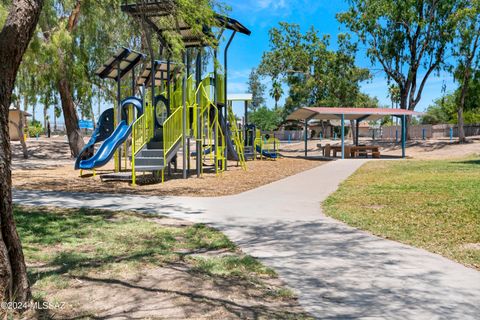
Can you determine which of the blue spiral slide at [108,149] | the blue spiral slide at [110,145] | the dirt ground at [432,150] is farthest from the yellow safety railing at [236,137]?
the dirt ground at [432,150]

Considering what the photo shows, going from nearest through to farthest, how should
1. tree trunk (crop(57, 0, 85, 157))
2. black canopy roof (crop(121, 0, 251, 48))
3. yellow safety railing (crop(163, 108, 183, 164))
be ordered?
black canopy roof (crop(121, 0, 251, 48)), yellow safety railing (crop(163, 108, 183, 164)), tree trunk (crop(57, 0, 85, 157))

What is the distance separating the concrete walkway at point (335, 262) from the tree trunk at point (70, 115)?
15307 mm

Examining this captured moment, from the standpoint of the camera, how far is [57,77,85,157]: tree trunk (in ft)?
77.9

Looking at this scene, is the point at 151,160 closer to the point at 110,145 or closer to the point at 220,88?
the point at 110,145

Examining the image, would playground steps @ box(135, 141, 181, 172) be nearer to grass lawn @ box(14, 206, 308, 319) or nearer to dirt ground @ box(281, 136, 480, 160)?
grass lawn @ box(14, 206, 308, 319)

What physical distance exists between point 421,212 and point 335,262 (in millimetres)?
3903

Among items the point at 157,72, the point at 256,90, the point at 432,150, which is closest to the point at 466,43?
the point at 432,150

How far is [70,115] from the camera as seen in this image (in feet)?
80.4

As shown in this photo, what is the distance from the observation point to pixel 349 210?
345 inches

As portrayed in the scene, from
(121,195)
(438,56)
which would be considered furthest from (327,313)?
(438,56)

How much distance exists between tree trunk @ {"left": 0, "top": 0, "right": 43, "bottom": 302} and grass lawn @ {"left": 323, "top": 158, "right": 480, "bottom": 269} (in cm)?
459

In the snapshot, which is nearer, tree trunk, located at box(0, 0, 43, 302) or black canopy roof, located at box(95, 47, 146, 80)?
tree trunk, located at box(0, 0, 43, 302)

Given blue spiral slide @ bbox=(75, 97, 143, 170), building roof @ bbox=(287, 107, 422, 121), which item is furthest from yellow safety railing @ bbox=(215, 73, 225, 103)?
building roof @ bbox=(287, 107, 422, 121)

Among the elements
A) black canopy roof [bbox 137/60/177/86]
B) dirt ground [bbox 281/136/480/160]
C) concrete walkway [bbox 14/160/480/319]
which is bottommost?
concrete walkway [bbox 14/160/480/319]
